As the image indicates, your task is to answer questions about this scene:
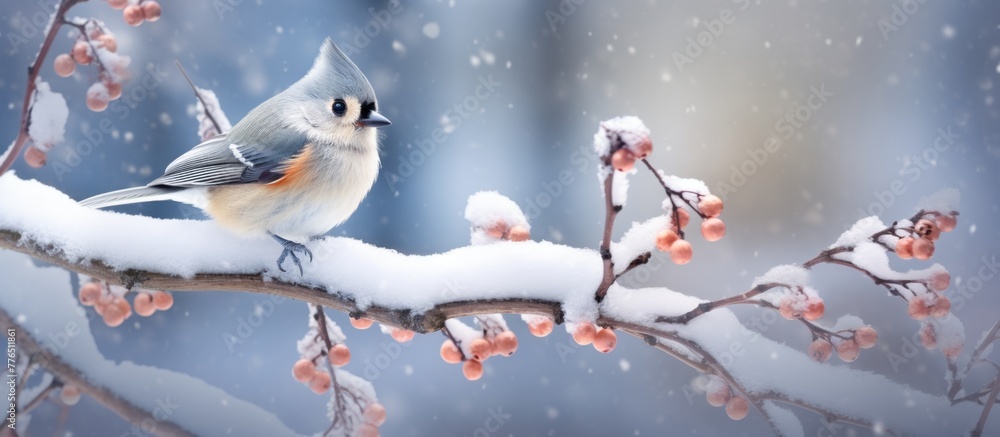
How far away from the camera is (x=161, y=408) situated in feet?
3.50

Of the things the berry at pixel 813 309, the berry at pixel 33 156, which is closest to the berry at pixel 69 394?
the berry at pixel 33 156

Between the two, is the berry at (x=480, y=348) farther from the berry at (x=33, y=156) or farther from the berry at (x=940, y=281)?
the berry at (x=33, y=156)

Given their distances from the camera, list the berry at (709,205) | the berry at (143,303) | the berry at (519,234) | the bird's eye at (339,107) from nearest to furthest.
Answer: the berry at (709,205), the berry at (519,234), the bird's eye at (339,107), the berry at (143,303)

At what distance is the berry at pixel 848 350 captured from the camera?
0.73m

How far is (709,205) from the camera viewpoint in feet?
2.17

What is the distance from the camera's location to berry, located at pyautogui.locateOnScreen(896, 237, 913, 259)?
69 cm

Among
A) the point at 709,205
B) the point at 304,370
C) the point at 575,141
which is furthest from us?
the point at 575,141

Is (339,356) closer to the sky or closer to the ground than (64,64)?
closer to the ground

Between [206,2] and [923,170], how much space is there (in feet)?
4.91

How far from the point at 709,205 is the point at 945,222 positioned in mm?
303

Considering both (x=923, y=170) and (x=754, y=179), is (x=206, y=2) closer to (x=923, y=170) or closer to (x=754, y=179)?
(x=754, y=179)

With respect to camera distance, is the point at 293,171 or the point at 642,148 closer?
the point at 642,148

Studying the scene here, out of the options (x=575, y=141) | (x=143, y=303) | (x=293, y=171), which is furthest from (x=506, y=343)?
(x=575, y=141)

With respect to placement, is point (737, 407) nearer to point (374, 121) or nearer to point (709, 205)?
point (709, 205)
